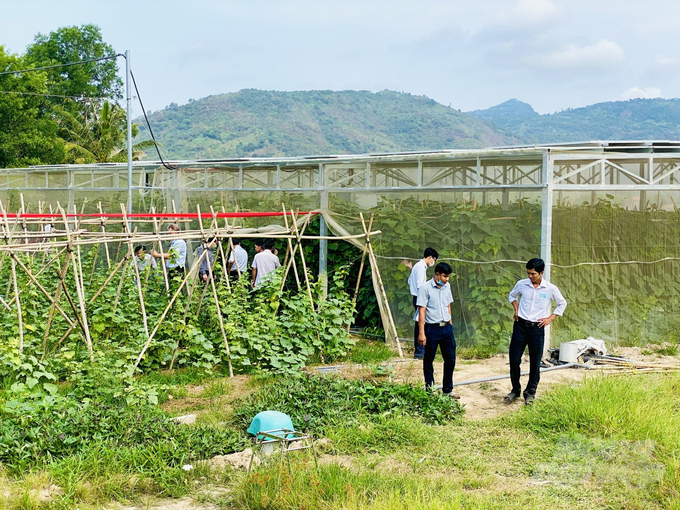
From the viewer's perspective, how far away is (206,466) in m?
5.46

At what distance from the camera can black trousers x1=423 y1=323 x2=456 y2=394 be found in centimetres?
736

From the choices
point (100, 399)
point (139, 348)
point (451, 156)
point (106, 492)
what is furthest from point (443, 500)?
point (451, 156)

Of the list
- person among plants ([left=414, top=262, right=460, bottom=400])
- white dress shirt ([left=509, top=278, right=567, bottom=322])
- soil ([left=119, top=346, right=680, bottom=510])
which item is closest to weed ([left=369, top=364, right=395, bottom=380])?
soil ([left=119, top=346, right=680, bottom=510])

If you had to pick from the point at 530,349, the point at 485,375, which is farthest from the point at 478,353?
the point at 530,349

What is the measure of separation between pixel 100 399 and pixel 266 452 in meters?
1.72

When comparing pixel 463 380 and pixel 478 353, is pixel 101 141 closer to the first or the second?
pixel 478 353

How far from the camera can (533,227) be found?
9.59 metres

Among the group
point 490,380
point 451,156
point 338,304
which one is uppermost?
point 451,156

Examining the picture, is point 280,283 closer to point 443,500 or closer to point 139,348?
point 139,348

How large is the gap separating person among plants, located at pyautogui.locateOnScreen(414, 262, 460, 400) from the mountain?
116m

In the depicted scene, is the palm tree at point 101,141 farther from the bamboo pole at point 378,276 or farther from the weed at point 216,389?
the weed at point 216,389

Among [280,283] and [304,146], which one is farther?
[304,146]

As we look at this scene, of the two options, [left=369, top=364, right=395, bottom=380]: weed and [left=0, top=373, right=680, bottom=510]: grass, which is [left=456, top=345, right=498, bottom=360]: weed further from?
[left=0, top=373, right=680, bottom=510]: grass

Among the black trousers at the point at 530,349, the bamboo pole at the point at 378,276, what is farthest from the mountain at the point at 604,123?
the black trousers at the point at 530,349
